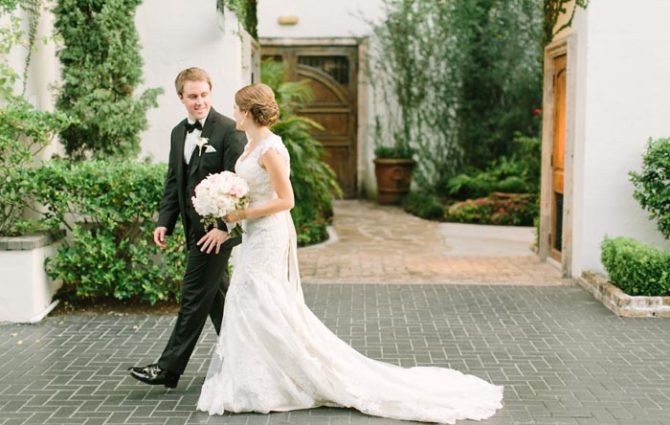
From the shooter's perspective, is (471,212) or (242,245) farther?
(471,212)

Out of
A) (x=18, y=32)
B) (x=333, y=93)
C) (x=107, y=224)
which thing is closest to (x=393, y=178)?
(x=333, y=93)

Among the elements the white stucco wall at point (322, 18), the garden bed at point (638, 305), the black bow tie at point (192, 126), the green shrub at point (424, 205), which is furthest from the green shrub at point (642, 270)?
the white stucco wall at point (322, 18)

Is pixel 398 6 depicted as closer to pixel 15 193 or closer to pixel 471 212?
pixel 471 212

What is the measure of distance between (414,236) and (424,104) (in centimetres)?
449

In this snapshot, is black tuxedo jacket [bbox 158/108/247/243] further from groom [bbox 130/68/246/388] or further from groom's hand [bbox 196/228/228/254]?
groom's hand [bbox 196/228/228/254]

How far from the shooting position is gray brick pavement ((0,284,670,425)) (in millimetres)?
5098

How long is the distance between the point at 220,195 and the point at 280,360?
1025 millimetres

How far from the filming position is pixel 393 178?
16188 millimetres

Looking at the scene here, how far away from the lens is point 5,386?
562cm

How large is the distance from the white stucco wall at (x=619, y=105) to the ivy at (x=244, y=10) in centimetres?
351

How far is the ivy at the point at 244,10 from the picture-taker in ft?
28.9

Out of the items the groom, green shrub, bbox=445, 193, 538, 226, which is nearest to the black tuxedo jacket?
the groom

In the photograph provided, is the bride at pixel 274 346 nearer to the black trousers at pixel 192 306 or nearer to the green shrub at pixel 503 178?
the black trousers at pixel 192 306

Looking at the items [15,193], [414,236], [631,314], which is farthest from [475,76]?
[15,193]
